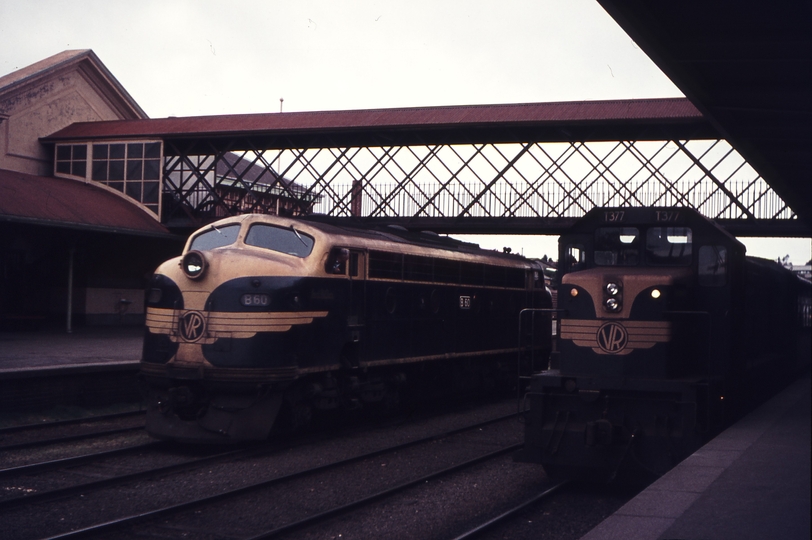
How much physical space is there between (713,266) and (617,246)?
1.11 metres

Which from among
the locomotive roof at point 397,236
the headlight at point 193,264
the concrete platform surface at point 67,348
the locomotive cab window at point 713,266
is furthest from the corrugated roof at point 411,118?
the headlight at point 193,264

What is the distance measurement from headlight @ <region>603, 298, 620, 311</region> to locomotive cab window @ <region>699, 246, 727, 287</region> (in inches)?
46.8

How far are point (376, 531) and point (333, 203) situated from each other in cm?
1939

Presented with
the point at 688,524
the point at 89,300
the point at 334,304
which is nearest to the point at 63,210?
the point at 89,300

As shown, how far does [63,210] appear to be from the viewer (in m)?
23.1

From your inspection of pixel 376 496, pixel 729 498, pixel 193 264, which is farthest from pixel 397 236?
pixel 729 498

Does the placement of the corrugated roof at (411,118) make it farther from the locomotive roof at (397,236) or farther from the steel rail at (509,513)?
the steel rail at (509,513)

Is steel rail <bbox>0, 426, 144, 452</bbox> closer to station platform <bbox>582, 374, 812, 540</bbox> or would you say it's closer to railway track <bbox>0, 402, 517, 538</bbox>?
railway track <bbox>0, 402, 517, 538</bbox>

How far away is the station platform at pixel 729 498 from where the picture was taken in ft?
16.4

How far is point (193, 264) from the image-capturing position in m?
11.0

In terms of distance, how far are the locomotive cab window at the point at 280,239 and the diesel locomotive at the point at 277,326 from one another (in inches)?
0.6

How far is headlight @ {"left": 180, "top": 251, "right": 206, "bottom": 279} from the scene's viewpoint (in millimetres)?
10922

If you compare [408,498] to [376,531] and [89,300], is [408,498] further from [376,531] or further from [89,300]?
[89,300]

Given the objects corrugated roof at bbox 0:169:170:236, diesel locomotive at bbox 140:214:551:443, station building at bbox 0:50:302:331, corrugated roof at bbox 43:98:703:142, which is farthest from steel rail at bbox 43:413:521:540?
station building at bbox 0:50:302:331
